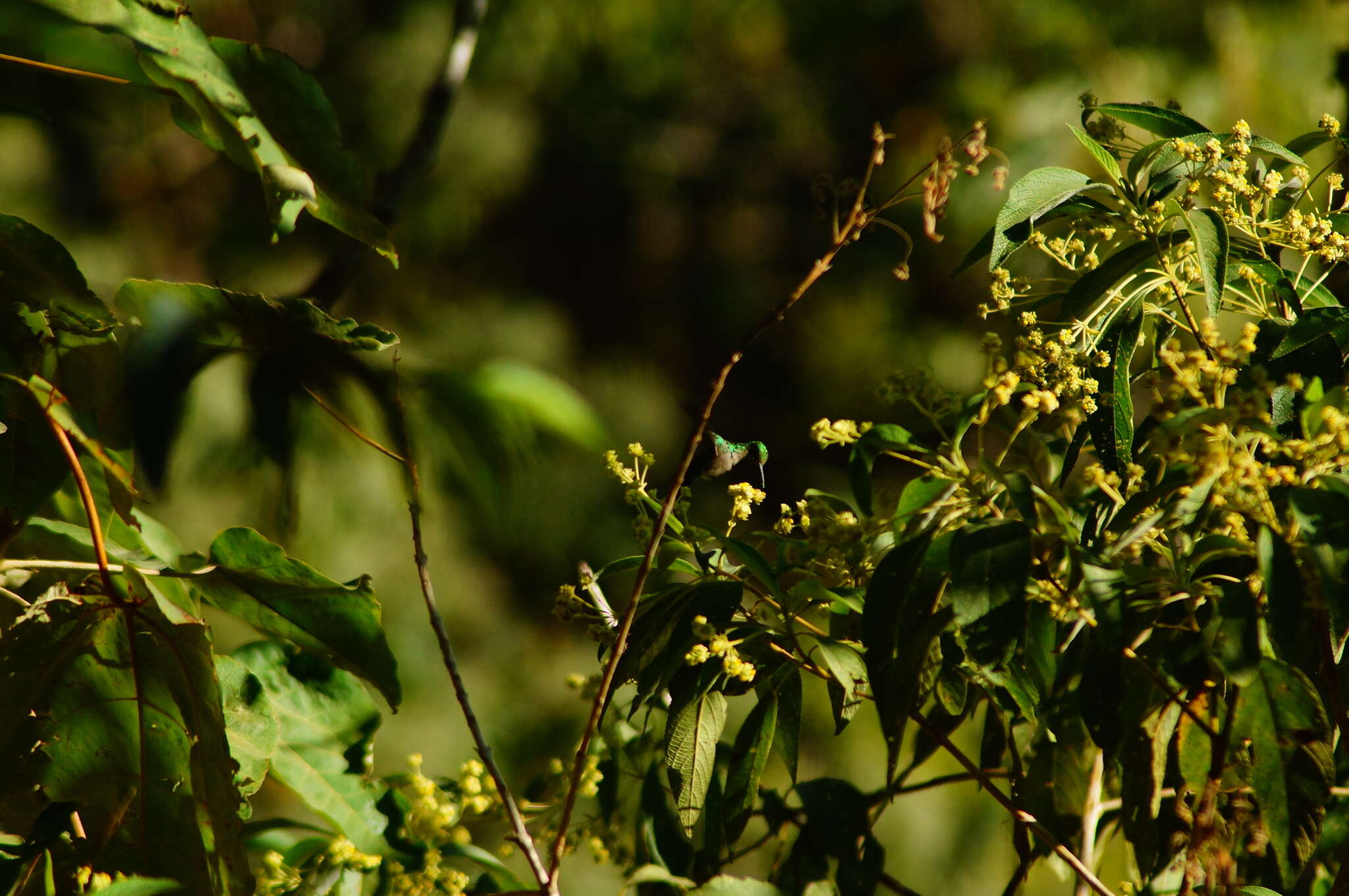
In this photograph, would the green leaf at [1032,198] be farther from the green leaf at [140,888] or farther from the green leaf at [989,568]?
the green leaf at [140,888]

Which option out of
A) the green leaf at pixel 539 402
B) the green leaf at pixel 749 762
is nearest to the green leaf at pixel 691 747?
the green leaf at pixel 749 762

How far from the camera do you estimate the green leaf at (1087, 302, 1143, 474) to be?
45 centimetres

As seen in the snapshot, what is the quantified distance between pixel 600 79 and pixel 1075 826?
2366 mm

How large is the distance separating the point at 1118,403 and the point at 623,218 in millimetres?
2244

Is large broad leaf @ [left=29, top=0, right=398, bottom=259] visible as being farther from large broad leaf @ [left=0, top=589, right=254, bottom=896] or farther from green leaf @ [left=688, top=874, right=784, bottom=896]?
green leaf @ [left=688, top=874, right=784, bottom=896]

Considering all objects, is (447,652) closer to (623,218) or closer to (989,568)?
(989,568)

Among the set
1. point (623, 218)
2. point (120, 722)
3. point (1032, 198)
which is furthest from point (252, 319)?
point (623, 218)

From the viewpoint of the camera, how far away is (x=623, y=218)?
2.61 m

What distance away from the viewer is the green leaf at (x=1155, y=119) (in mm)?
473

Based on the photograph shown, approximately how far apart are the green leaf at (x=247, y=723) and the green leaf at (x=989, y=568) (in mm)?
320

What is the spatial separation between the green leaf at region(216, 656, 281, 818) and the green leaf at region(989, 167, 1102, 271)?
1.23 feet

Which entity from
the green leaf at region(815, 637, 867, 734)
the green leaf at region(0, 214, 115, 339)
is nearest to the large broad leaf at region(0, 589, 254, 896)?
the green leaf at region(0, 214, 115, 339)

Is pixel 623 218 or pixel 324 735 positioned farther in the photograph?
pixel 623 218

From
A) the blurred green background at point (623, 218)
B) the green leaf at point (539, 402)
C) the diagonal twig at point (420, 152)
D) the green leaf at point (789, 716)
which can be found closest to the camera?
the green leaf at point (539, 402)
